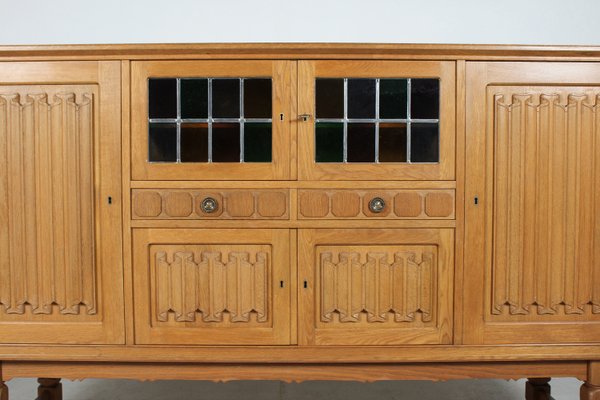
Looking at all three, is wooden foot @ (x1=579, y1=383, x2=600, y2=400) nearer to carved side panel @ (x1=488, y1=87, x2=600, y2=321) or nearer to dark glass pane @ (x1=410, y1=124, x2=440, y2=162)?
carved side panel @ (x1=488, y1=87, x2=600, y2=321)

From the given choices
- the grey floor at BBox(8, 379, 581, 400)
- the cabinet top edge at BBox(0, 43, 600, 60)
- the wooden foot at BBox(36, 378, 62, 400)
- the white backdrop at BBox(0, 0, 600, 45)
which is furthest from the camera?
the white backdrop at BBox(0, 0, 600, 45)

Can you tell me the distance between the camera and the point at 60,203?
1943 mm

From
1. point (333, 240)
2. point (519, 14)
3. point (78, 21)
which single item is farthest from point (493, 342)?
point (78, 21)

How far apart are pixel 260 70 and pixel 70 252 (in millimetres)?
1038

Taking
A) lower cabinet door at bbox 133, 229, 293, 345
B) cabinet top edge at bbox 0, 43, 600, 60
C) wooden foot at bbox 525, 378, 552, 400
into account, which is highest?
cabinet top edge at bbox 0, 43, 600, 60

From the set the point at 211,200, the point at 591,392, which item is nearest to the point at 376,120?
the point at 211,200

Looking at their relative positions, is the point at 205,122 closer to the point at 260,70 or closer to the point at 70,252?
the point at 260,70

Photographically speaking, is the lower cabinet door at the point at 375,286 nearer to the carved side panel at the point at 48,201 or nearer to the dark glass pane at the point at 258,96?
the dark glass pane at the point at 258,96

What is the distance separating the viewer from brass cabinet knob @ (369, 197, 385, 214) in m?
1.93

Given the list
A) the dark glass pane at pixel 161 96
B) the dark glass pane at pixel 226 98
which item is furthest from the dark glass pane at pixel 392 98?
the dark glass pane at pixel 161 96

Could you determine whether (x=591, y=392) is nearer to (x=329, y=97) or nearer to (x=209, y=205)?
(x=329, y=97)

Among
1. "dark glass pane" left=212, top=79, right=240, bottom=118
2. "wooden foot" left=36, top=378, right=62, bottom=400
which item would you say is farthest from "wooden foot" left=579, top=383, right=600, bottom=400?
"wooden foot" left=36, top=378, right=62, bottom=400

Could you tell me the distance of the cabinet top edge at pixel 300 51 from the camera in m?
1.89

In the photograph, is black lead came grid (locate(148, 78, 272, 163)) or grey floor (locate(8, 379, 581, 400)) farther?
grey floor (locate(8, 379, 581, 400))
